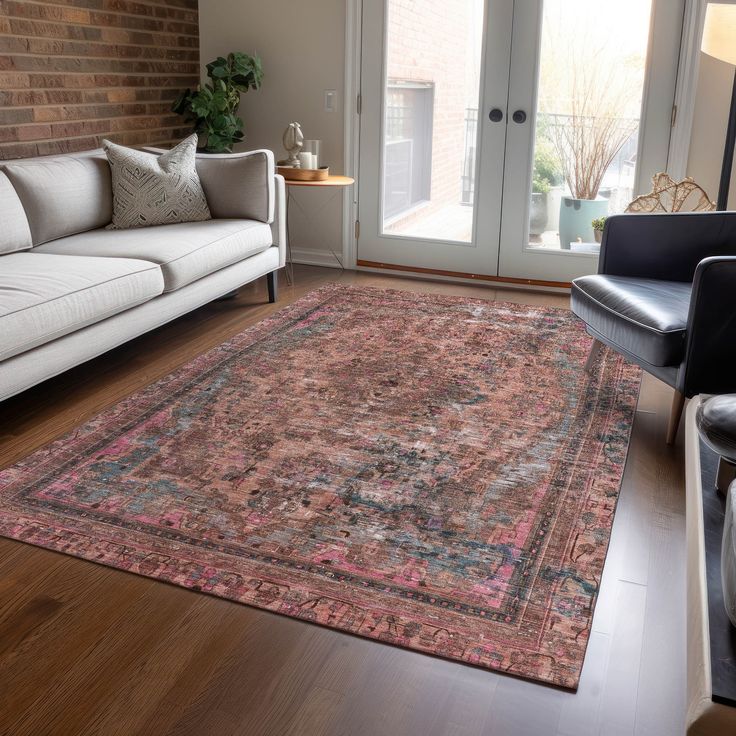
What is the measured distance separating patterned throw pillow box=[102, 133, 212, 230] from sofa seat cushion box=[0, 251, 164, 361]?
0.62 metres

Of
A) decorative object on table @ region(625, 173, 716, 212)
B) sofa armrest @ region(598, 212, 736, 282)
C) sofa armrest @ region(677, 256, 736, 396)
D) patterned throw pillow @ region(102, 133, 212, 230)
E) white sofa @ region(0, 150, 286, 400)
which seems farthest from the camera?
decorative object on table @ region(625, 173, 716, 212)

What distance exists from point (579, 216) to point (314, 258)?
1671 millimetres

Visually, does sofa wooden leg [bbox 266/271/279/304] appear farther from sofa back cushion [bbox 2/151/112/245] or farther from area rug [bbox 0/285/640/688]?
sofa back cushion [bbox 2/151/112/245]

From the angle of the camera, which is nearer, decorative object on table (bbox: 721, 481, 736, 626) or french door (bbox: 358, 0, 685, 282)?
decorative object on table (bbox: 721, 481, 736, 626)

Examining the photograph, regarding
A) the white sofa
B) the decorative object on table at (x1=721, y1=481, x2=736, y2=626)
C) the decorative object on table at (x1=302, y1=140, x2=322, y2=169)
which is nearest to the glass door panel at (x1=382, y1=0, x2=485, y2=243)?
the decorative object on table at (x1=302, y1=140, x2=322, y2=169)

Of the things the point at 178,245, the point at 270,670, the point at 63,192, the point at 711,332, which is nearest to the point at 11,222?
the point at 63,192

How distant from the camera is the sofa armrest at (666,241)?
314 centimetres

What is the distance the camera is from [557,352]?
3613mm

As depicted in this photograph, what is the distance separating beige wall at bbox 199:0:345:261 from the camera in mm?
4816

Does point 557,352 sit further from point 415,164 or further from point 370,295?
point 415,164

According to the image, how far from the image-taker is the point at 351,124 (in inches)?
193

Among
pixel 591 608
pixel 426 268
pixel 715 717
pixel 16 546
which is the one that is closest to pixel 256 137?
pixel 426 268

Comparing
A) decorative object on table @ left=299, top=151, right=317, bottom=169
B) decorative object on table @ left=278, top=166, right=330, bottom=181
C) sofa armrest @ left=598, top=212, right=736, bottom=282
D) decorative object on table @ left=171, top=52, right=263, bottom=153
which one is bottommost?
sofa armrest @ left=598, top=212, right=736, bottom=282

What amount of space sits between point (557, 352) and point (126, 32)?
303 centimetres
